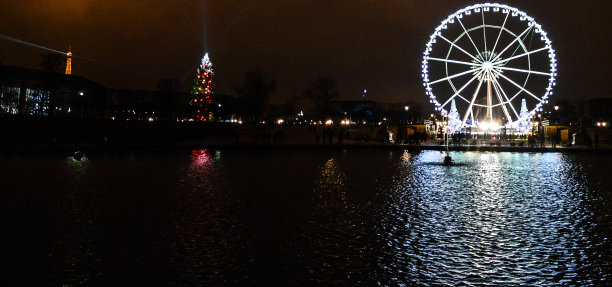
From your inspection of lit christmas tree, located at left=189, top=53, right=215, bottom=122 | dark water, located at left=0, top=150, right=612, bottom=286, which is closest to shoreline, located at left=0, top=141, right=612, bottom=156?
dark water, located at left=0, top=150, right=612, bottom=286

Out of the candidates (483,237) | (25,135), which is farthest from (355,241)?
(25,135)

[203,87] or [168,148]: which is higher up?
[203,87]

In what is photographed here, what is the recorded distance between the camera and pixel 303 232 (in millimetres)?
9961

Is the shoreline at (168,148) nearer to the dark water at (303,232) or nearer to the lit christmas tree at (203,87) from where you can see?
the dark water at (303,232)

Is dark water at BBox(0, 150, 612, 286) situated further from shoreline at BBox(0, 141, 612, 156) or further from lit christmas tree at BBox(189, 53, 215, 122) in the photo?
lit christmas tree at BBox(189, 53, 215, 122)

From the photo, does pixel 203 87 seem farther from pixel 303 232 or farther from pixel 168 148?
pixel 303 232

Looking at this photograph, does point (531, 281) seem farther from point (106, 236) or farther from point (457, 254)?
point (106, 236)

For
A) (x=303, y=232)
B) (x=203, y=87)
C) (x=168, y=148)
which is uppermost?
(x=203, y=87)

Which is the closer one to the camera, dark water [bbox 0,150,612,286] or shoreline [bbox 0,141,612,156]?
dark water [bbox 0,150,612,286]

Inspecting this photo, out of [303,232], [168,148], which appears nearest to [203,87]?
[168,148]

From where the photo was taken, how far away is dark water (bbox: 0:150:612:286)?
7.27 metres

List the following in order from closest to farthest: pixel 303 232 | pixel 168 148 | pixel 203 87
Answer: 1. pixel 303 232
2. pixel 168 148
3. pixel 203 87

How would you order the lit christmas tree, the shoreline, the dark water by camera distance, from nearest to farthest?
the dark water → the shoreline → the lit christmas tree

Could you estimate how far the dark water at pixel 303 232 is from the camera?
7270 mm
